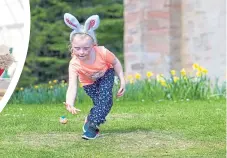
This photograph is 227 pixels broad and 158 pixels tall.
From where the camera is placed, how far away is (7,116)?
6.08 m

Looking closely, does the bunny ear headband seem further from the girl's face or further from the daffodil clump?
the daffodil clump

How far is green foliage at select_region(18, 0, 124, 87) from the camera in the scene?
16656mm

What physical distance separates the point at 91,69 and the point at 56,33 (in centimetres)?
1237

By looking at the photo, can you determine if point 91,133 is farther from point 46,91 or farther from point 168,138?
point 46,91

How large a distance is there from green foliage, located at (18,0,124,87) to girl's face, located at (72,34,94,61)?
38.4ft

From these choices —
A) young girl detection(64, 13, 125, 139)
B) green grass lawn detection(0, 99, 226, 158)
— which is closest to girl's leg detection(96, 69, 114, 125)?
young girl detection(64, 13, 125, 139)

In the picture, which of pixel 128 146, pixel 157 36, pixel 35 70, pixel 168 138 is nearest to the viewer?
pixel 128 146

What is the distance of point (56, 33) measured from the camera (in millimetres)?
16875

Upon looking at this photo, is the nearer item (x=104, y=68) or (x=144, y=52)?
(x=104, y=68)

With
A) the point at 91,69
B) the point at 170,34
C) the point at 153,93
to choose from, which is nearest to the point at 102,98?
the point at 91,69

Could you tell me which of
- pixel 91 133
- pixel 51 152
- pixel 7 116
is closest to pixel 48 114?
pixel 7 116

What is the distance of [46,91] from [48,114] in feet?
7.39

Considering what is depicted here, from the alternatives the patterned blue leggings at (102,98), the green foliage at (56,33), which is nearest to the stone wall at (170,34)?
the patterned blue leggings at (102,98)

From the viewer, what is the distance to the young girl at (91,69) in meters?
4.53
